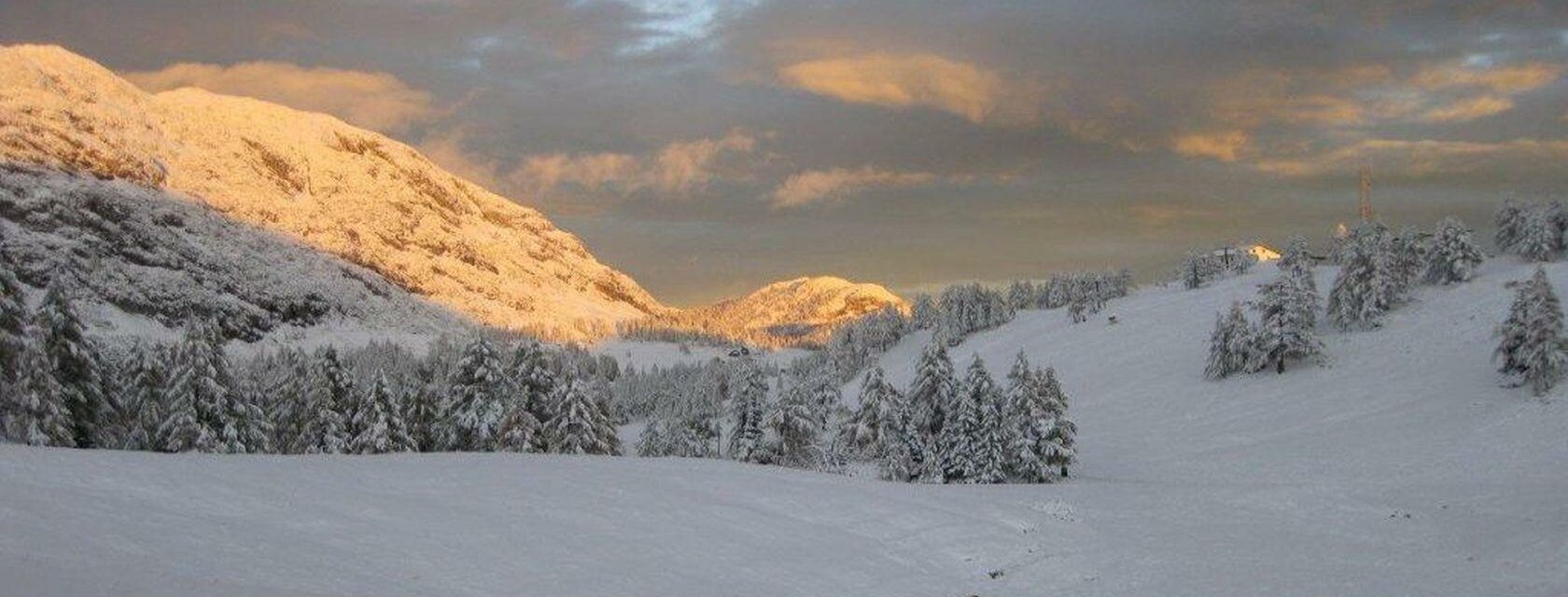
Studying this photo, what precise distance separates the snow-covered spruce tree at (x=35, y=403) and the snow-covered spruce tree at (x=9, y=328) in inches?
7.4

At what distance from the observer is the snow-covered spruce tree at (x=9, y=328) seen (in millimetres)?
39875

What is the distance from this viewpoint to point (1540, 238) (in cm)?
10588

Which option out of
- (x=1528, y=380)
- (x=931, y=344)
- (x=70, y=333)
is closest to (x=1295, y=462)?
(x=1528, y=380)

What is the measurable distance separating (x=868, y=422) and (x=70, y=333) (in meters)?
46.2

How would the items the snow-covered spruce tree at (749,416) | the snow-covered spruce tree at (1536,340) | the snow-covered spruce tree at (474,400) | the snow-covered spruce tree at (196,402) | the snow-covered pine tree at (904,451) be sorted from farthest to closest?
the snow-covered spruce tree at (749,416) < the snow-covered pine tree at (904,451) < the snow-covered spruce tree at (1536,340) < the snow-covered spruce tree at (474,400) < the snow-covered spruce tree at (196,402)

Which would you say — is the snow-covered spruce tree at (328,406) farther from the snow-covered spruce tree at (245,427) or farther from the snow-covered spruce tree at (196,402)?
the snow-covered spruce tree at (196,402)

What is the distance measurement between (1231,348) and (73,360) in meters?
88.6

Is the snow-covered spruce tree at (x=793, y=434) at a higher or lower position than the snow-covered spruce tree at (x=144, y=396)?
lower

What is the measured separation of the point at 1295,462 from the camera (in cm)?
6206

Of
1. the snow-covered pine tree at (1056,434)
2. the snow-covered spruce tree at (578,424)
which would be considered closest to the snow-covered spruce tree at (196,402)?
the snow-covered spruce tree at (578,424)

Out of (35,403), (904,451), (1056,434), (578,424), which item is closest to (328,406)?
(578,424)

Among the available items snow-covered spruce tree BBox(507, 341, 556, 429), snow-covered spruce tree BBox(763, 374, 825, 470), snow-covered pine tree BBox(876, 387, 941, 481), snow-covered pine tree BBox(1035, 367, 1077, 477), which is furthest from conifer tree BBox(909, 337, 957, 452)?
snow-covered spruce tree BBox(507, 341, 556, 429)

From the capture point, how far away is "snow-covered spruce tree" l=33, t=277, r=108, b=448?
43.7m

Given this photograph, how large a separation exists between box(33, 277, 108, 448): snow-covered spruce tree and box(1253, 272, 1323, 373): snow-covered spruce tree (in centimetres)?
8781
